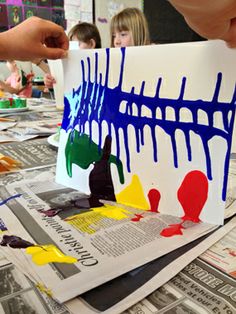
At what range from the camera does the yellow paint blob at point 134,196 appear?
0.49 meters

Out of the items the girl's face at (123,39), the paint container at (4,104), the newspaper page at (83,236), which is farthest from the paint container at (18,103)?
the newspaper page at (83,236)

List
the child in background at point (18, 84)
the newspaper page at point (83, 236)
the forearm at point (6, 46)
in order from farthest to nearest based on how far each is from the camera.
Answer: the child in background at point (18, 84) < the forearm at point (6, 46) < the newspaper page at point (83, 236)

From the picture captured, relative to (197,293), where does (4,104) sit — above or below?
above

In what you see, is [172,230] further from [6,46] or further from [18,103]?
[18,103]

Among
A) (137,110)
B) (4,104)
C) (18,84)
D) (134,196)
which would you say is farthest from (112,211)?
(18,84)

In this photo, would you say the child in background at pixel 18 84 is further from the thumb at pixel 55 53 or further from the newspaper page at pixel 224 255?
the newspaper page at pixel 224 255

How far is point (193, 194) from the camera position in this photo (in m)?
0.45

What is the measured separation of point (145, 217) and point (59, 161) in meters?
0.23

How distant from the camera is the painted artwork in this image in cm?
42

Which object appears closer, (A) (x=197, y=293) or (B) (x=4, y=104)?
(A) (x=197, y=293)

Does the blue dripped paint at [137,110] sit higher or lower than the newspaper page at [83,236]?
higher

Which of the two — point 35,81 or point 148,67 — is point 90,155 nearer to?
point 148,67

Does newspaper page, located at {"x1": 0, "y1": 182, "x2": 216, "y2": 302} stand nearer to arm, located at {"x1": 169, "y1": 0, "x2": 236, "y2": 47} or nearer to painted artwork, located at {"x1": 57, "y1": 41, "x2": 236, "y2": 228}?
painted artwork, located at {"x1": 57, "y1": 41, "x2": 236, "y2": 228}

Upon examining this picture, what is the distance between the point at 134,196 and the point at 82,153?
5.1 inches
